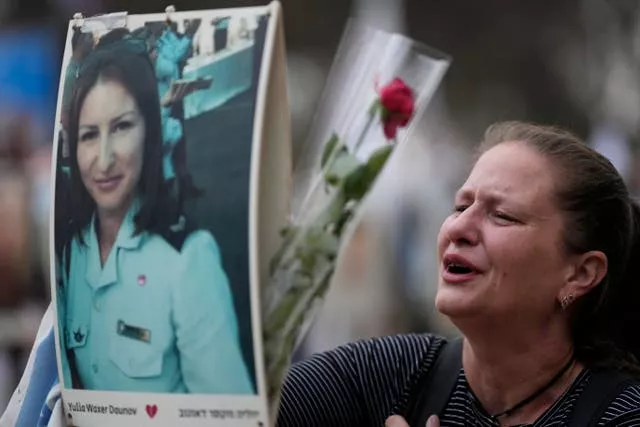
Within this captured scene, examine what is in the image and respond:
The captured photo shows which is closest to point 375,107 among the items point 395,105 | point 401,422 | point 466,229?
point 395,105

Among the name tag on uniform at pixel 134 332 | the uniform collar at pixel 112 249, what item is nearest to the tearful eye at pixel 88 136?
the uniform collar at pixel 112 249

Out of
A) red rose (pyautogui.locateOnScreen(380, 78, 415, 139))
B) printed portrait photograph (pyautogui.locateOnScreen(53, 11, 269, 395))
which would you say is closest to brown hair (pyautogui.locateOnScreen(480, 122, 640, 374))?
red rose (pyautogui.locateOnScreen(380, 78, 415, 139))

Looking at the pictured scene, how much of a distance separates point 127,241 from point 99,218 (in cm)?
6

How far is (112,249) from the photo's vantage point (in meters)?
1.77

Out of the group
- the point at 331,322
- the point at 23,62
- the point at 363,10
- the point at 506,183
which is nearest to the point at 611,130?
the point at 363,10

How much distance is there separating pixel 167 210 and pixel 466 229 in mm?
647

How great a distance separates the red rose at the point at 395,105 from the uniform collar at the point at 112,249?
380 mm

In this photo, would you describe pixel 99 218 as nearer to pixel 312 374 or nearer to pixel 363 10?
pixel 312 374

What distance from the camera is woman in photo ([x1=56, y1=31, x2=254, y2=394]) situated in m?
1.68

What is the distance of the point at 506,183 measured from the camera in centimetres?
219

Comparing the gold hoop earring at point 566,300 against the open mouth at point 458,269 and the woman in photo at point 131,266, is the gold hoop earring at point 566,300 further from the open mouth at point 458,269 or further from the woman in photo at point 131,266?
the woman in photo at point 131,266

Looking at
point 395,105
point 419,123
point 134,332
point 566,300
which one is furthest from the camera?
point 419,123

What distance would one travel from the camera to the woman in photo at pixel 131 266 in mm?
1679

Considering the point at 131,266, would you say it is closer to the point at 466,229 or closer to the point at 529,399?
the point at 466,229
